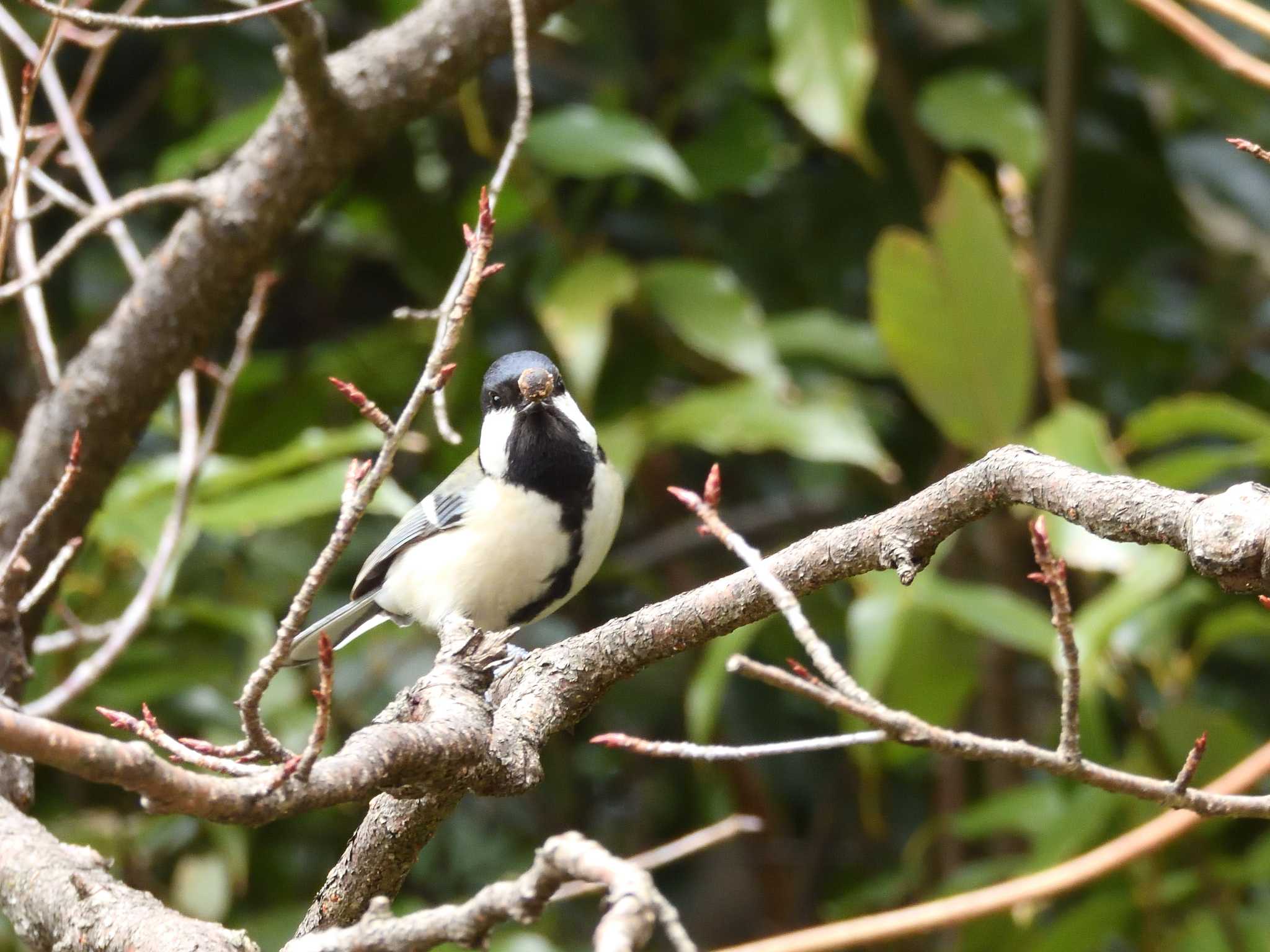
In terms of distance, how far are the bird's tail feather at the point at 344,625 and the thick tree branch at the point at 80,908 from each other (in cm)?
65

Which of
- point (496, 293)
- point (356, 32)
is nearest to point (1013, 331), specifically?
point (496, 293)

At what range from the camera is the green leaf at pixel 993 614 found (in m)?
2.21

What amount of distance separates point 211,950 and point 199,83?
2.58 meters

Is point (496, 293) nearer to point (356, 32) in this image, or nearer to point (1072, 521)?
point (356, 32)

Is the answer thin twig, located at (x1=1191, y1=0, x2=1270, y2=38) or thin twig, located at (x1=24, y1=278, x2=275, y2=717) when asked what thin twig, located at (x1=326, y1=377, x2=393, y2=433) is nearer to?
thin twig, located at (x1=24, y1=278, x2=275, y2=717)

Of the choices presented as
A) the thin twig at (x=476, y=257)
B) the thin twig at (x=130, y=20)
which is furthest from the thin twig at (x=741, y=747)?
the thin twig at (x=130, y=20)

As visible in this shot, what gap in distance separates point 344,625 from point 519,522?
47cm

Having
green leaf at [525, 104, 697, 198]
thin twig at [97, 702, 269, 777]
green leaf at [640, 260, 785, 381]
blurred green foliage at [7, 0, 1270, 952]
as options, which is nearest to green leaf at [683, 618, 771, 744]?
blurred green foliage at [7, 0, 1270, 952]

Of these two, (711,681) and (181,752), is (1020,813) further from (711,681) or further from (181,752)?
(181,752)

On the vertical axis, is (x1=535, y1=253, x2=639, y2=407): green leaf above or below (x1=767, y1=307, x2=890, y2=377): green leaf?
above

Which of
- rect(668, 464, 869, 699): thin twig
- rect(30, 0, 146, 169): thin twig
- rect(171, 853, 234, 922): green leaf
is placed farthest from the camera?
rect(171, 853, 234, 922): green leaf

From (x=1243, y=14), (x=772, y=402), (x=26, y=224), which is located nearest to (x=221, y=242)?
(x=26, y=224)

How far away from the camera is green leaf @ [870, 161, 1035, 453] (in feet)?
7.74

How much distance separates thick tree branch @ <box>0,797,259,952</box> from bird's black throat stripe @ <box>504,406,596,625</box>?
714 mm
